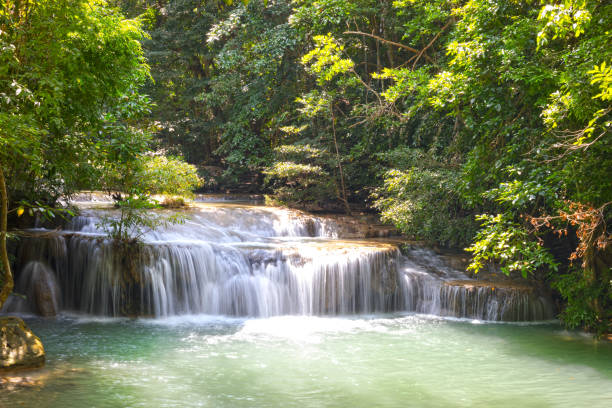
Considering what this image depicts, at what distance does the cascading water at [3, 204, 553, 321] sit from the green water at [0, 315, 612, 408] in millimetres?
567

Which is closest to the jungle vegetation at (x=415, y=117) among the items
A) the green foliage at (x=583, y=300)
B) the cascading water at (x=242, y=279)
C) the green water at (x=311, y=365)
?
the green foliage at (x=583, y=300)

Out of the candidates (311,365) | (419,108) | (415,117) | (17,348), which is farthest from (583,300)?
(17,348)

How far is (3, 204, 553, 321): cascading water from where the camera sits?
33.5ft

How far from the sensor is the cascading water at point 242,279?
10.2 meters

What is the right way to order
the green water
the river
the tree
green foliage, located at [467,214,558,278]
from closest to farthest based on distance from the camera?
the green water → the river → the tree → green foliage, located at [467,214,558,278]

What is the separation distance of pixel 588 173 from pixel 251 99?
13.2 metres

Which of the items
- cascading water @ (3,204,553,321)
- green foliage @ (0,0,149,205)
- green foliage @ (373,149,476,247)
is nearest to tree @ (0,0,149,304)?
green foliage @ (0,0,149,205)

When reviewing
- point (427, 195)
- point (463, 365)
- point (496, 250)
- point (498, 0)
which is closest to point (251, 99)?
point (427, 195)

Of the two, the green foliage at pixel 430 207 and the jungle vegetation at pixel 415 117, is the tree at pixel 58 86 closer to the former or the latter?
the jungle vegetation at pixel 415 117

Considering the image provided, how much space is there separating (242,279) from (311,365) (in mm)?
3803

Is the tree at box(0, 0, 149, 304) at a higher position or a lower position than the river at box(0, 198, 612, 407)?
higher

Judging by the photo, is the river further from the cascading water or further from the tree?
the tree

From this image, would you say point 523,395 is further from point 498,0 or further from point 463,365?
point 498,0

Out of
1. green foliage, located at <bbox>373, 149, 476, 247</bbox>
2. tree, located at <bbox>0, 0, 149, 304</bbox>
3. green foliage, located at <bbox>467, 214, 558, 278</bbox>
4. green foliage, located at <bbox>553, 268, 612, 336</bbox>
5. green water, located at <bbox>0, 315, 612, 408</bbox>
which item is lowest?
green water, located at <bbox>0, 315, 612, 408</bbox>
